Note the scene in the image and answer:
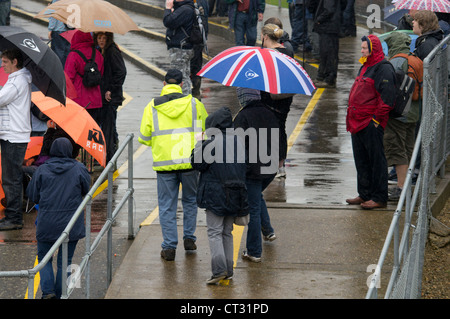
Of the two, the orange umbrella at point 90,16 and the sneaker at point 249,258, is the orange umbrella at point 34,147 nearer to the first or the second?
the orange umbrella at point 90,16

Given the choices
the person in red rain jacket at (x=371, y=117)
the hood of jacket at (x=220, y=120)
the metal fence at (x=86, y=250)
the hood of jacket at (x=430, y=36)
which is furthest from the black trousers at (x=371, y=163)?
the metal fence at (x=86, y=250)

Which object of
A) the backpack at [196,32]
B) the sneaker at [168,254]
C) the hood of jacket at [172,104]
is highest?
the hood of jacket at [172,104]

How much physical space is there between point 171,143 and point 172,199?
0.56m

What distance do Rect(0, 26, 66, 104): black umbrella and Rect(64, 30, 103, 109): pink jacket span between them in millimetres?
1965

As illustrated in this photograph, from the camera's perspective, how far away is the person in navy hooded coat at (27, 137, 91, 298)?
7.62 metres

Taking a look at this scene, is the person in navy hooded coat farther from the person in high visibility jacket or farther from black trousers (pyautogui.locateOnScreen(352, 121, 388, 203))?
black trousers (pyautogui.locateOnScreen(352, 121, 388, 203))

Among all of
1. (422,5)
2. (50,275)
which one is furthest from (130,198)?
(422,5)

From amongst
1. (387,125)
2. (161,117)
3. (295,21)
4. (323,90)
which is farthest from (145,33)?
(161,117)

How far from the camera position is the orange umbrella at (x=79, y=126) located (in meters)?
8.70

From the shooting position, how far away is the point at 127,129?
45.8 ft

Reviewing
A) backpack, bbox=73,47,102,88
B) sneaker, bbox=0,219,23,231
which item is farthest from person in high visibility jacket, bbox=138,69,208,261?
backpack, bbox=73,47,102,88

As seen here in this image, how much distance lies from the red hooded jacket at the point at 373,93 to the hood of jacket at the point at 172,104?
2171 mm
